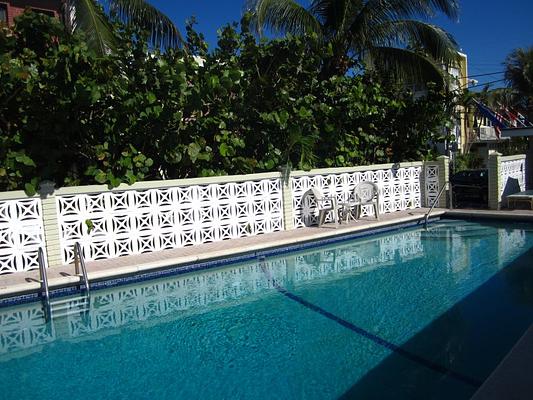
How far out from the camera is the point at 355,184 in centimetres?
1360

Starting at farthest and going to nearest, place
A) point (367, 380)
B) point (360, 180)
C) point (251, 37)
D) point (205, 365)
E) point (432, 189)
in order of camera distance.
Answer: point (432, 189)
point (360, 180)
point (251, 37)
point (205, 365)
point (367, 380)

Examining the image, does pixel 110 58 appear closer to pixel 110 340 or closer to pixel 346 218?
pixel 110 340

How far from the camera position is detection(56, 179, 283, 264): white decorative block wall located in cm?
920

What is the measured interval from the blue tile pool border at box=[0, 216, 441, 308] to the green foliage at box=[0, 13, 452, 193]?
6.45 ft

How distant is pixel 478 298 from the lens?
7.09 meters

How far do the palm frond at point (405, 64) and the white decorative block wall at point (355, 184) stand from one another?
287 centimetres

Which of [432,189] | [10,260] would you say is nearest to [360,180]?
[432,189]

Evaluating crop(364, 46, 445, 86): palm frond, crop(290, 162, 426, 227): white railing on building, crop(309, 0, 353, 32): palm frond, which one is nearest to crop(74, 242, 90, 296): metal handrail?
crop(290, 162, 426, 227): white railing on building

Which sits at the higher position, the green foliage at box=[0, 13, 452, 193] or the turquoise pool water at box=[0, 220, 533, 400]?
the green foliage at box=[0, 13, 452, 193]

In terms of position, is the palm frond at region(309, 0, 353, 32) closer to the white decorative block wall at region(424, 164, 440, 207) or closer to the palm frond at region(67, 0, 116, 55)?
the white decorative block wall at region(424, 164, 440, 207)

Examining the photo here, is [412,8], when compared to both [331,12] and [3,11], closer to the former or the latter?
[331,12]

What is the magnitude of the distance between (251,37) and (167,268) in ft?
20.8

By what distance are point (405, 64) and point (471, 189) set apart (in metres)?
4.84

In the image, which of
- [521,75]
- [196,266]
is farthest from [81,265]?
[521,75]
